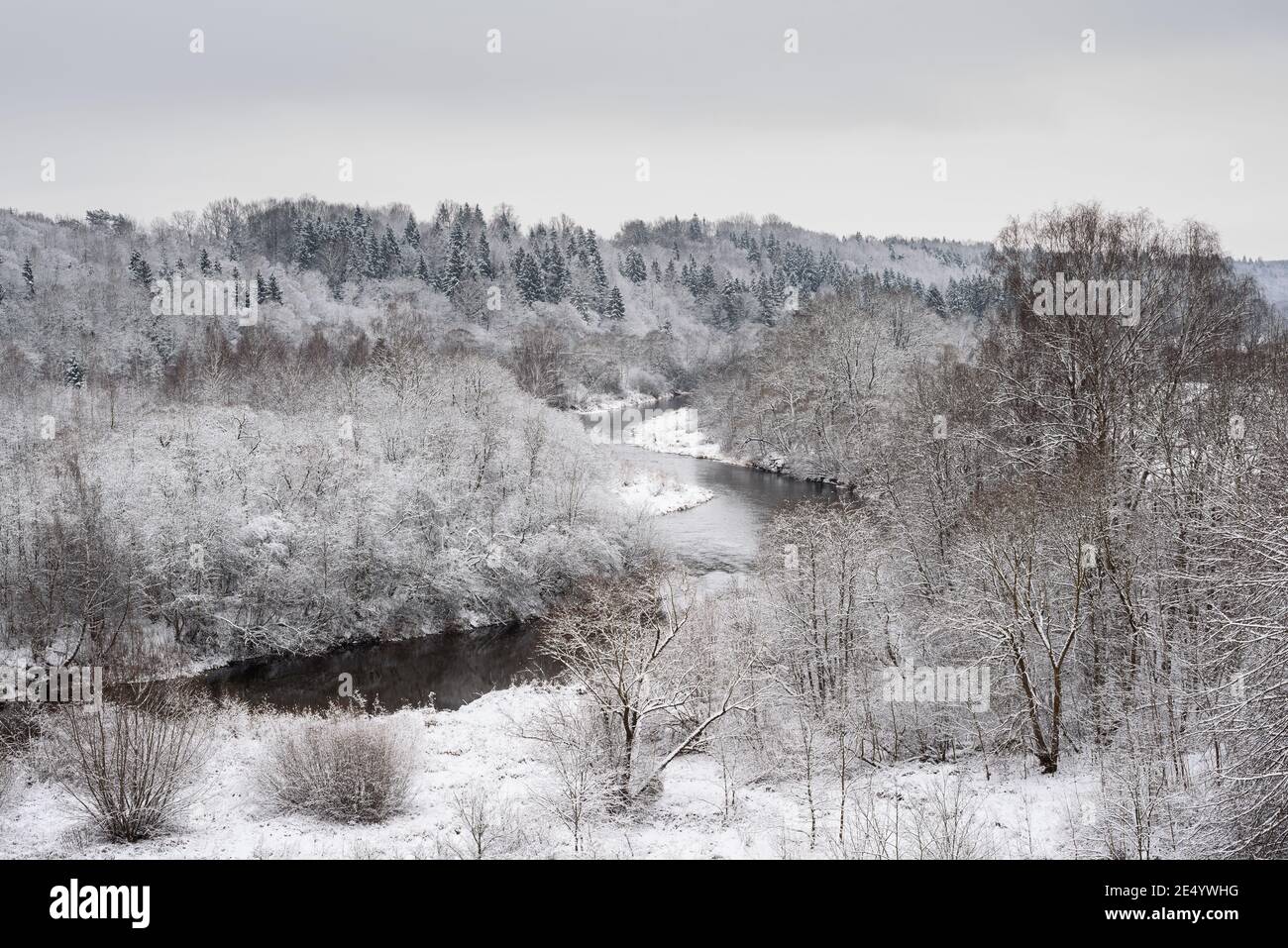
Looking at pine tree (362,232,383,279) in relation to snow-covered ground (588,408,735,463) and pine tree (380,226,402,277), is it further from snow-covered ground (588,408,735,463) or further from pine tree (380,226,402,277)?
snow-covered ground (588,408,735,463)

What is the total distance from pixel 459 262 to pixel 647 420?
4737cm

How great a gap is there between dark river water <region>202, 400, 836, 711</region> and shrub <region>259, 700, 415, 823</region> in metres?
8.30

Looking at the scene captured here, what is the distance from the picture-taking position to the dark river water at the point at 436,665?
27062 mm

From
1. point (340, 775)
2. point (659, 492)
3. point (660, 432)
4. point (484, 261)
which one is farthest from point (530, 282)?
point (340, 775)

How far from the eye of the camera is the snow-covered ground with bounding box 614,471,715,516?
46.7 meters

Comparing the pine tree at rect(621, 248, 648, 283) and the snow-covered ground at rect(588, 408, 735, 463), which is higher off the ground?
the pine tree at rect(621, 248, 648, 283)

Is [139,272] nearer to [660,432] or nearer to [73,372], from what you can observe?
[73,372]

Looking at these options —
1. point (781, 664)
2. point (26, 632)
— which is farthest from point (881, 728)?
point (26, 632)

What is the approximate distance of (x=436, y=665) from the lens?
1179 inches

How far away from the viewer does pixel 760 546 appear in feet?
82.6

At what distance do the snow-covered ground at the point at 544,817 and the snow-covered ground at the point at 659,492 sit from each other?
86.5ft

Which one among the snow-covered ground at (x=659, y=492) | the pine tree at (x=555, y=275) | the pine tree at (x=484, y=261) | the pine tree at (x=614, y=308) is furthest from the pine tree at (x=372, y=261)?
the snow-covered ground at (x=659, y=492)

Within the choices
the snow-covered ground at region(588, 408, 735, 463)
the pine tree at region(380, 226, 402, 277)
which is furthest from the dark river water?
the pine tree at region(380, 226, 402, 277)

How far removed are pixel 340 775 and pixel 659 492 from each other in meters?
33.7
